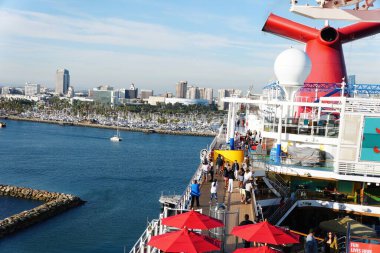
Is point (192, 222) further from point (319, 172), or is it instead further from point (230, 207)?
point (319, 172)

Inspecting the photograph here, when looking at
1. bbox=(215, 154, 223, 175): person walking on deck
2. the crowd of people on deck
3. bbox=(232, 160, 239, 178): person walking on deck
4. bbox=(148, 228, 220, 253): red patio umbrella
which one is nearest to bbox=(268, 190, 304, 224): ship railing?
the crowd of people on deck

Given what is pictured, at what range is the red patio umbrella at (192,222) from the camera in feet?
34.9

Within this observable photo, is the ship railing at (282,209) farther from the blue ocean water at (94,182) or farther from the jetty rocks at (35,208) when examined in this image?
the jetty rocks at (35,208)

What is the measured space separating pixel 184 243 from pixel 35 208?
30.6 meters

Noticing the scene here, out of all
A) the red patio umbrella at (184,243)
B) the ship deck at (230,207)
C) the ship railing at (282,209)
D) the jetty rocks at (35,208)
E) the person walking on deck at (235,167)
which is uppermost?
the person walking on deck at (235,167)

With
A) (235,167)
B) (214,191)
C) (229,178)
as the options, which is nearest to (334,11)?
(214,191)

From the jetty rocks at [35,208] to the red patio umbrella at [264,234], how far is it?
26042 mm

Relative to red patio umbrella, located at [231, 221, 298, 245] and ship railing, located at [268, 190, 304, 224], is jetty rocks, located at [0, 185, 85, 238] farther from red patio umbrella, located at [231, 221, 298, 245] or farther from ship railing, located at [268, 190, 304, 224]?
red patio umbrella, located at [231, 221, 298, 245]

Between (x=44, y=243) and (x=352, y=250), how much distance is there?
25.3 metres

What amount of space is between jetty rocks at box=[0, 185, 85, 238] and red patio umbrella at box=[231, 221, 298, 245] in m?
26.0

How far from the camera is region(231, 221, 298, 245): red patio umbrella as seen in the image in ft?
34.1

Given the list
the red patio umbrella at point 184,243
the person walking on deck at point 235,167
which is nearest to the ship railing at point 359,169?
the person walking on deck at point 235,167

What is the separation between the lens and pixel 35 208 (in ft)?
122

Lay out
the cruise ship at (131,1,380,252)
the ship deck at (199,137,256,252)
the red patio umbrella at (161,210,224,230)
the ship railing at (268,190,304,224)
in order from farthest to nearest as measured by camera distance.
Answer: the cruise ship at (131,1,380,252), the ship railing at (268,190,304,224), the ship deck at (199,137,256,252), the red patio umbrella at (161,210,224,230)
